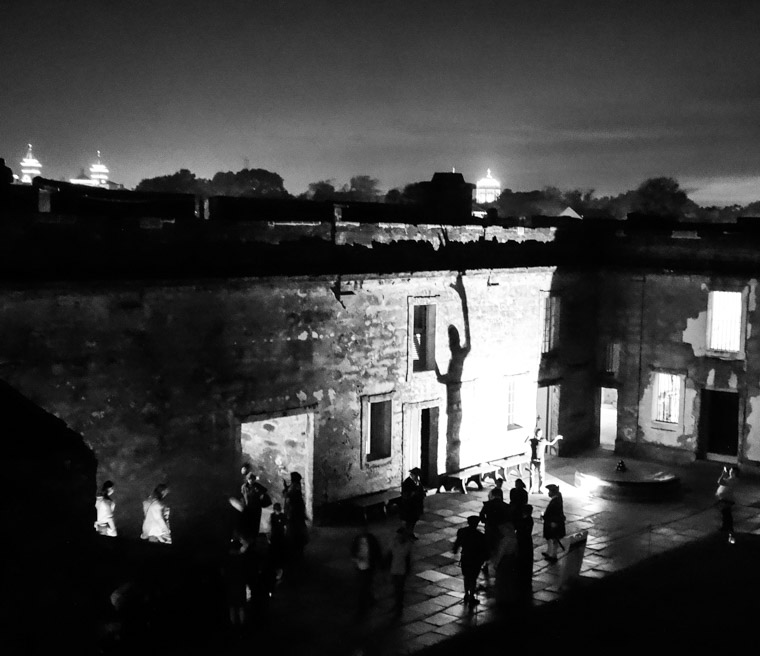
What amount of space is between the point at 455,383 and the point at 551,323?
4556 millimetres

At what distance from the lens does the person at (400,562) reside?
44.0 ft

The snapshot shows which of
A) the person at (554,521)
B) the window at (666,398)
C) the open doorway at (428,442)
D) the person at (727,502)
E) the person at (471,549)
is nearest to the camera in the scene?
the person at (471,549)

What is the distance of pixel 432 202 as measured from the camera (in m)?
28.6

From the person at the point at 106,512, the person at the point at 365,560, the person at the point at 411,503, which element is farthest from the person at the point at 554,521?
the person at the point at 106,512

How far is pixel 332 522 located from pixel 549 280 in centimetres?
985

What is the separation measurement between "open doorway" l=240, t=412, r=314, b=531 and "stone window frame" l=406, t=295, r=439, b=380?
10.5ft

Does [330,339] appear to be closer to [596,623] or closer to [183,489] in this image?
[183,489]

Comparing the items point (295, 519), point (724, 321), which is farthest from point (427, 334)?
point (724, 321)

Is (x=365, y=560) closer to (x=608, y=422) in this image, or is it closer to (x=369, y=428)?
(x=369, y=428)

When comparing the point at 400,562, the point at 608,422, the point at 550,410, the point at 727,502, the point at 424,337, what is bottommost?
the point at 608,422

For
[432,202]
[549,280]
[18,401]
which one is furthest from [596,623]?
[432,202]

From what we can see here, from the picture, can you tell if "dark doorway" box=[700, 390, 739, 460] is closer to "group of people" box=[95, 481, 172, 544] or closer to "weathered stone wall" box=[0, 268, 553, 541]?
"weathered stone wall" box=[0, 268, 553, 541]

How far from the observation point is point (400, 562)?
13469 millimetres

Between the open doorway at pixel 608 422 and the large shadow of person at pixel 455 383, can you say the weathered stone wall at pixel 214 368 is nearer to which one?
the large shadow of person at pixel 455 383
